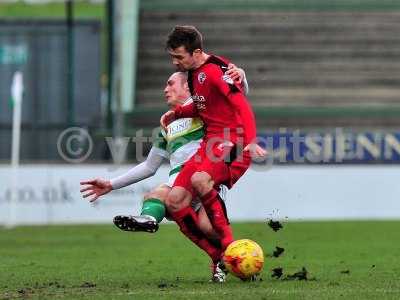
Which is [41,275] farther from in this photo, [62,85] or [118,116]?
[62,85]

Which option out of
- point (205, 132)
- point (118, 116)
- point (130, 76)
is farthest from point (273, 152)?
point (205, 132)

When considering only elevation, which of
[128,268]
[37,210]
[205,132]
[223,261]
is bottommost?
[37,210]

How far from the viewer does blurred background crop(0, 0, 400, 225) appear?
19266 millimetres

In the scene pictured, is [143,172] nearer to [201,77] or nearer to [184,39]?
[201,77]

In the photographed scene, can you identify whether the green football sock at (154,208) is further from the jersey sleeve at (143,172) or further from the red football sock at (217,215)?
the jersey sleeve at (143,172)

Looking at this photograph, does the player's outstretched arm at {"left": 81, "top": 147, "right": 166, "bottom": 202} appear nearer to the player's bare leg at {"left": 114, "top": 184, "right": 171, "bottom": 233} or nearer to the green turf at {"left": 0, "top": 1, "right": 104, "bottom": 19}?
the player's bare leg at {"left": 114, "top": 184, "right": 171, "bottom": 233}

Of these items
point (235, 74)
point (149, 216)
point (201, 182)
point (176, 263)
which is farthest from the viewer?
point (176, 263)

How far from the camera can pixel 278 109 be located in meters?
23.8

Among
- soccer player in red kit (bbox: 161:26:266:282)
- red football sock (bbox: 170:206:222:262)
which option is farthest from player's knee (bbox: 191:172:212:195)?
red football sock (bbox: 170:206:222:262)

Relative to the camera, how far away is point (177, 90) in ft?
29.3

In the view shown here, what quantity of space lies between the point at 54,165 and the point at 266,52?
8.75m

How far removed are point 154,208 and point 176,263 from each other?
302cm

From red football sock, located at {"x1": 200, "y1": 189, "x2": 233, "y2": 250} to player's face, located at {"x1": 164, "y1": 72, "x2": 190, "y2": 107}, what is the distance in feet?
2.74

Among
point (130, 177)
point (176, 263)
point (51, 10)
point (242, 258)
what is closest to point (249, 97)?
point (51, 10)
